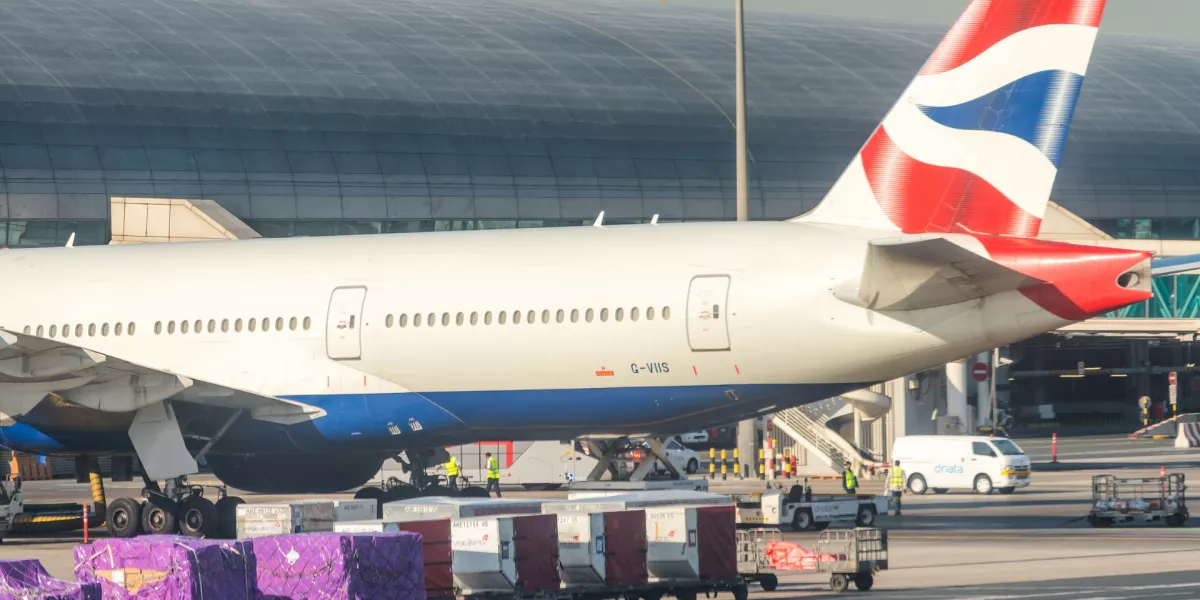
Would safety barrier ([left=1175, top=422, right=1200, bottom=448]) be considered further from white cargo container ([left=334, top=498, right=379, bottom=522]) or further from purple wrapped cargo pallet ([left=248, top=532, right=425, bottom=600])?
purple wrapped cargo pallet ([left=248, top=532, right=425, bottom=600])

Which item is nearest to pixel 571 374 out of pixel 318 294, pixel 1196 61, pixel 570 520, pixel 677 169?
pixel 318 294

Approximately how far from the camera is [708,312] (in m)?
25.5

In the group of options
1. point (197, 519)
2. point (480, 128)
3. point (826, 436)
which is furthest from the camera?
point (480, 128)

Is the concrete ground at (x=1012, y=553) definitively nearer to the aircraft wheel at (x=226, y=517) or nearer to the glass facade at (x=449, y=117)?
the aircraft wheel at (x=226, y=517)

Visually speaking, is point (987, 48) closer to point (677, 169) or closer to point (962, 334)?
point (962, 334)

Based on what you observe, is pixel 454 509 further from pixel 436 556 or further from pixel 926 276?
pixel 926 276

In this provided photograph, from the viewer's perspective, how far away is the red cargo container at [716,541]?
1981cm

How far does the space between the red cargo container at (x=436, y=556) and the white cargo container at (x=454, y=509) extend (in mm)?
552

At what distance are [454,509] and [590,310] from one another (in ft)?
23.4

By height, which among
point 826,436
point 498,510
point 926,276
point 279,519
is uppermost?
point 926,276

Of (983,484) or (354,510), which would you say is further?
(983,484)

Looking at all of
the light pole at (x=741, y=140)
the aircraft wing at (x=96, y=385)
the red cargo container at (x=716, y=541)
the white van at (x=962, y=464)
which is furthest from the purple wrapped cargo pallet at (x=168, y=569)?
the white van at (x=962, y=464)

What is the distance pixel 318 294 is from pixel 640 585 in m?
11.0

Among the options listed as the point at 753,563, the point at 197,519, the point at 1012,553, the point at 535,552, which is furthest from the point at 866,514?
the point at 535,552
